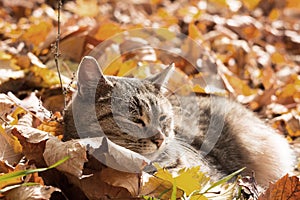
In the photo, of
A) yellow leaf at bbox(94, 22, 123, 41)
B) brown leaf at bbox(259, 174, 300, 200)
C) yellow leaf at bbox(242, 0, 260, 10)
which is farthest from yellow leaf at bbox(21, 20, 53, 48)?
yellow leaf at bbox(242, 0, 260, 10)

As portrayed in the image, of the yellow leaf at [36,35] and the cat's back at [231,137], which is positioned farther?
the yellow leaf at [36,35]

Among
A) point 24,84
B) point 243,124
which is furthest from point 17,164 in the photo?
point 243,124

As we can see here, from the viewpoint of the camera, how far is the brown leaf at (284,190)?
2490 millimetres

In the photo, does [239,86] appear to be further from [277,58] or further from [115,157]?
[115,157]

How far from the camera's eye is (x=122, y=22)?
550 cm

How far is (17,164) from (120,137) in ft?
1.74

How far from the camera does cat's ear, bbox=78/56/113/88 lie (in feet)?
9.07

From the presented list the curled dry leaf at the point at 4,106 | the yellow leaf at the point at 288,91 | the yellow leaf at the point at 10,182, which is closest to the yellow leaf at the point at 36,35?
the curled dry leaf at the point at 4,106

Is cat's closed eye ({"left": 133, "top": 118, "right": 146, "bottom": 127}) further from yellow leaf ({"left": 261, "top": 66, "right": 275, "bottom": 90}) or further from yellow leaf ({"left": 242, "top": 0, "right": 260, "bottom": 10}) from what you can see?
yellow leaf ({"left": 242, "top": 0, "right": 260, "bottom": 10})

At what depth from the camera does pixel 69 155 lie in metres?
2.36

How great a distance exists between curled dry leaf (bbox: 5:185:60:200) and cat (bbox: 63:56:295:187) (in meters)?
0.59

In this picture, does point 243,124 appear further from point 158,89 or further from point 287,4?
Result: point 287,4

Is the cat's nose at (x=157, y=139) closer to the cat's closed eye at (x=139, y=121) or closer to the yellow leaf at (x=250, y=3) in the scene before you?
the cat's closed eye at (x=139, y=121)

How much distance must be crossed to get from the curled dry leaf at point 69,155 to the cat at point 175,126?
0.38 meters
